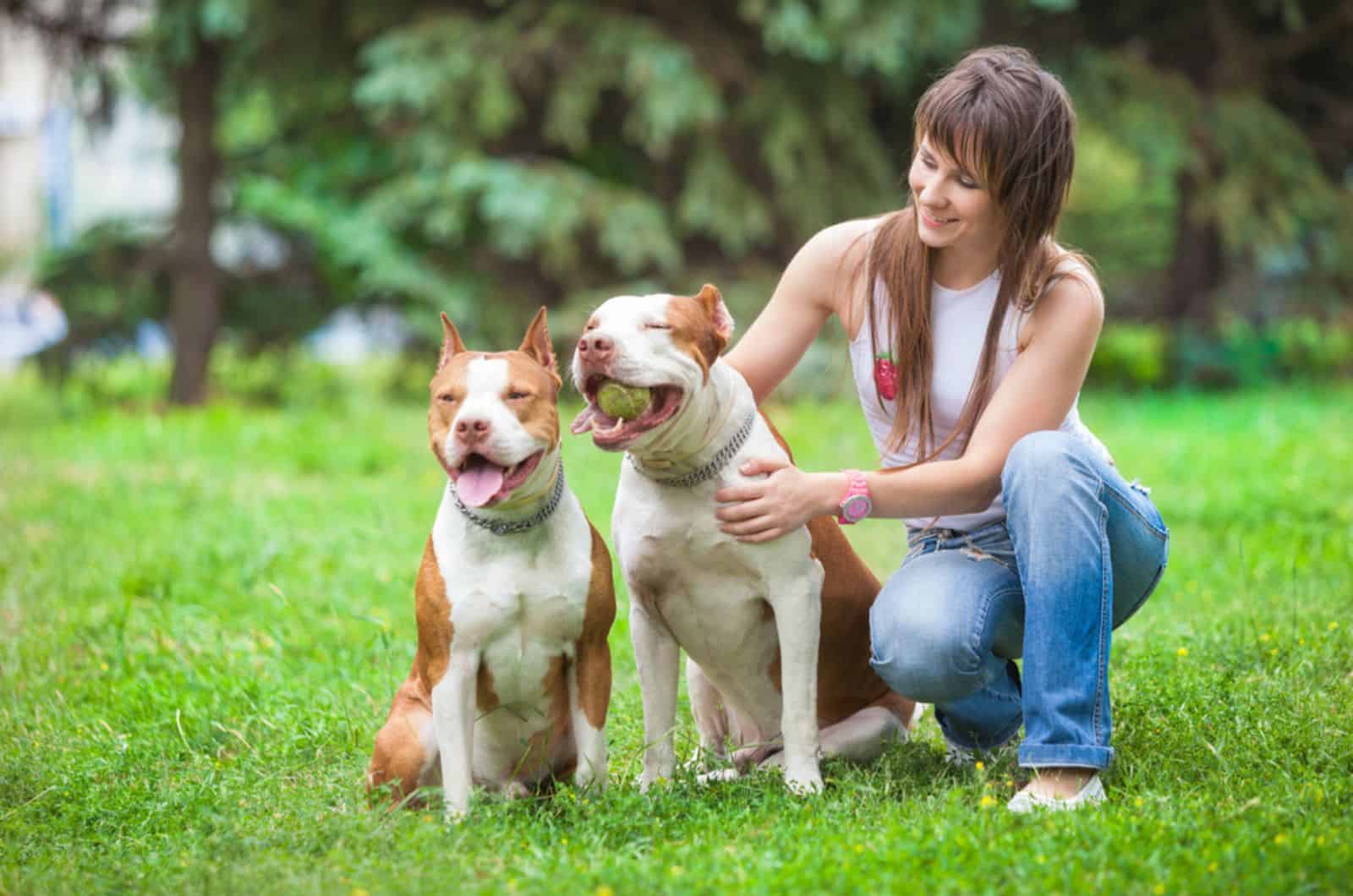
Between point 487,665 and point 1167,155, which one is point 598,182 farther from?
point 487,665

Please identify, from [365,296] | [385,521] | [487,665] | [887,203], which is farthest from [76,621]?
[887,203]

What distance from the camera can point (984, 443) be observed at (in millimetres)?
3355

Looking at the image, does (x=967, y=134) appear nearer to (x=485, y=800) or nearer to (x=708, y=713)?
(x=708, y=713)

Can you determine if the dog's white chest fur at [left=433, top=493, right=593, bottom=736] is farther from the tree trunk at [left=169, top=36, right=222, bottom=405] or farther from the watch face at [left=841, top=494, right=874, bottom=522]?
the tree trunk at [left=169, top=36, right=222, bottom=405]

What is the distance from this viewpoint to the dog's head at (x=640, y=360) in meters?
3.02

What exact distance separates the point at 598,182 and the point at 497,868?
8435 mm

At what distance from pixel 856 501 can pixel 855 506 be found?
0.01 meters

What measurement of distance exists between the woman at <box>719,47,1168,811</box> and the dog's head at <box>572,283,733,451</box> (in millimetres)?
289

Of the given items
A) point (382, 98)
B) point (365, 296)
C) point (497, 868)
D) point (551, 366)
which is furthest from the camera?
point (365, 296)

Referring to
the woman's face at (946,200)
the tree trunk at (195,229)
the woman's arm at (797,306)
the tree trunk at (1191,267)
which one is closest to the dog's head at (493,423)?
the woman's arm at (797,306)

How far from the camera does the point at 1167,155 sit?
10891 millimetres

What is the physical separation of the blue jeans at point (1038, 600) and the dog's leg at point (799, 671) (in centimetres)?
19

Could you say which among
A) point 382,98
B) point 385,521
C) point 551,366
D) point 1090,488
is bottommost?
point 385,521

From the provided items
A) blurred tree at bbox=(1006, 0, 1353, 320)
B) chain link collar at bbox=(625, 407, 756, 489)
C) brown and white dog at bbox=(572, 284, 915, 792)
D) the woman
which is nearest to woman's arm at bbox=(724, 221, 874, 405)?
the woman
